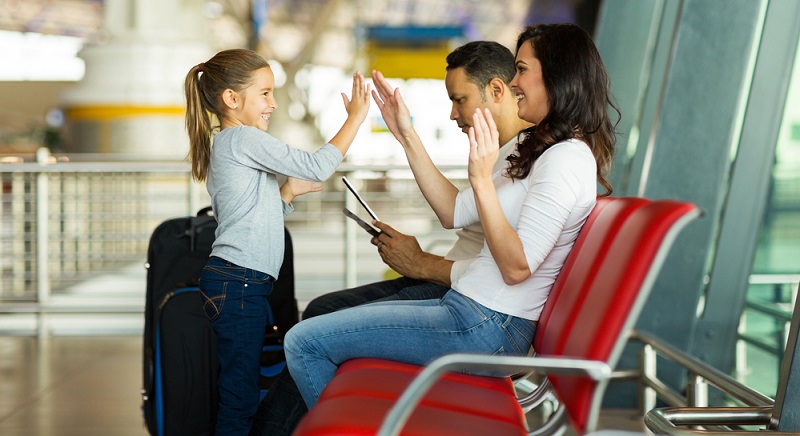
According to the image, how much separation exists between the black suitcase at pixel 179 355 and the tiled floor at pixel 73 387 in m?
0.76

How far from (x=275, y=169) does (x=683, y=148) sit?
227cm

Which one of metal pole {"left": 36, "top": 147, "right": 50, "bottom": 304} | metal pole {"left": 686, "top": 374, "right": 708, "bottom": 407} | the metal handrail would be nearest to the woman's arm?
the metal handrail

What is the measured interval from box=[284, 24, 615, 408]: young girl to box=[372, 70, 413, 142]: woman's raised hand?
40 centimetres

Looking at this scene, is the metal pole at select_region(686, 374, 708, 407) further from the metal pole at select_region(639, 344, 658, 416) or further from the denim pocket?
the denim pocket

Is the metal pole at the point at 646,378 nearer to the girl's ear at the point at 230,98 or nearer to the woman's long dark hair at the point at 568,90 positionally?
the woman's long dark hair at the point at 568,90

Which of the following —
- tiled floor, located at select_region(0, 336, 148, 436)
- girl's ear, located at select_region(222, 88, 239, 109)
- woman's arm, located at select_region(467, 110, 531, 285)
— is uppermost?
girl's ear, located at select_region(222, 88, 239, 109)

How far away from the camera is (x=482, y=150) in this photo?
1.82 m

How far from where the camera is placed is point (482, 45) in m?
2.62

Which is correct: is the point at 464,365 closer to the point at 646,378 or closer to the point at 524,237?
the point at 524,237

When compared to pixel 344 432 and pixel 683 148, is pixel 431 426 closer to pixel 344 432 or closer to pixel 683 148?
pixel 344 432

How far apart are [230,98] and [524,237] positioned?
103 centimetres

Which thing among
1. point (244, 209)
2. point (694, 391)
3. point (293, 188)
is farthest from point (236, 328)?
point (694, 391)

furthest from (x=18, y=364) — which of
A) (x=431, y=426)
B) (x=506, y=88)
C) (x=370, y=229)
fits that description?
(x=431, y=426)

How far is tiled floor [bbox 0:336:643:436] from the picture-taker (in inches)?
137
